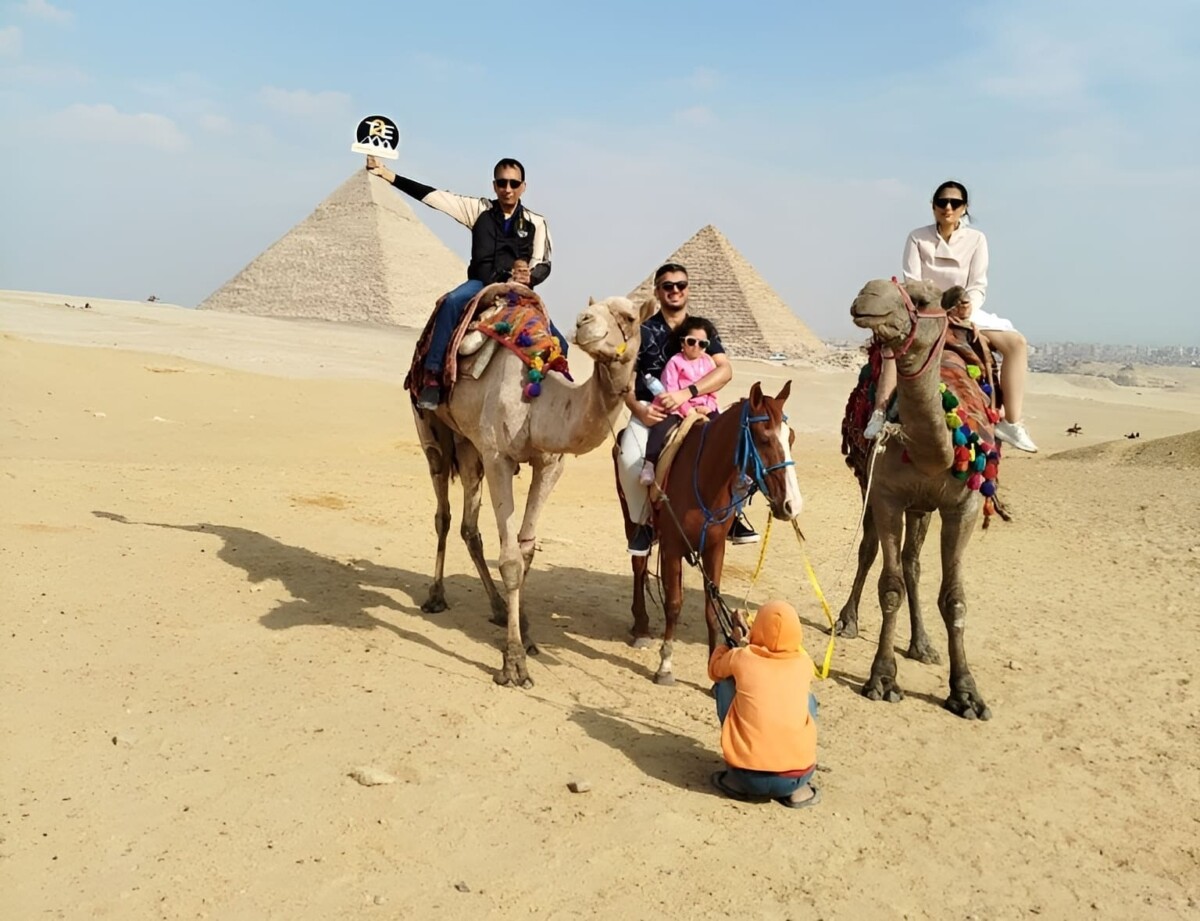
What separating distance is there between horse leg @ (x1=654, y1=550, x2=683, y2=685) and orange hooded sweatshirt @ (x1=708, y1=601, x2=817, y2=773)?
57.5 inches

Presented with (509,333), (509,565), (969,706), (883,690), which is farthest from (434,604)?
(969,706)

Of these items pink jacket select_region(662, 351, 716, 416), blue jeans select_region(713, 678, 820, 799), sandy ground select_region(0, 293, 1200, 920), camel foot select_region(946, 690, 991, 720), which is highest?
pink jacket select_region(662, 351, 716, 416)

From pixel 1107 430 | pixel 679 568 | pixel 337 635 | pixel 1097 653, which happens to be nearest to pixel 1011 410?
pixel 1097 653

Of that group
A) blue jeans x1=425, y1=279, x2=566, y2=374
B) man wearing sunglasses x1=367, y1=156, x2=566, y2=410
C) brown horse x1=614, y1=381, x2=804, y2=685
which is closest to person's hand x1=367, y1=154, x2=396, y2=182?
man wearing sunglasses x1=367, y1=156, x2=566, y2=410

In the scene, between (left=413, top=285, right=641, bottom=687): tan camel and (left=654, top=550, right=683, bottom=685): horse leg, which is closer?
(left=413, top=285, right=641, bottom=687): tan camel

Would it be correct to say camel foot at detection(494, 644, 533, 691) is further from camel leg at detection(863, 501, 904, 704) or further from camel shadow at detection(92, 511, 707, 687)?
camel leg at detection(863, 501, 904, 704)

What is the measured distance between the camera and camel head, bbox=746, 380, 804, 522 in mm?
4746

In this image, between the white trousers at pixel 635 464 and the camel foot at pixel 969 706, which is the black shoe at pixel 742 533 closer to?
the white trousers at pixel 635 464

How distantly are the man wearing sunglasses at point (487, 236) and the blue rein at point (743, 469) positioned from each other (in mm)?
1452

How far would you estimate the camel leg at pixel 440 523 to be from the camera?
6.84m

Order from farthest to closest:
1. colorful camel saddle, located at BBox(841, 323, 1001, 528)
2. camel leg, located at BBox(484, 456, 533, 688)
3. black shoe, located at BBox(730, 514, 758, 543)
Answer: black shoe, located at BBox(730, 514, 758, 543)
camel leg, located at BBox(484, 456, 533, 688)
colorful camel saddle, located at BBox(841, 323, 1001, 528)

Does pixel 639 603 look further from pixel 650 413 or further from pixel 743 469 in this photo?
pixel 743 469

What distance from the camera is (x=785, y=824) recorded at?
13.0 ft

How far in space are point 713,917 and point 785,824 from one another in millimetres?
748
